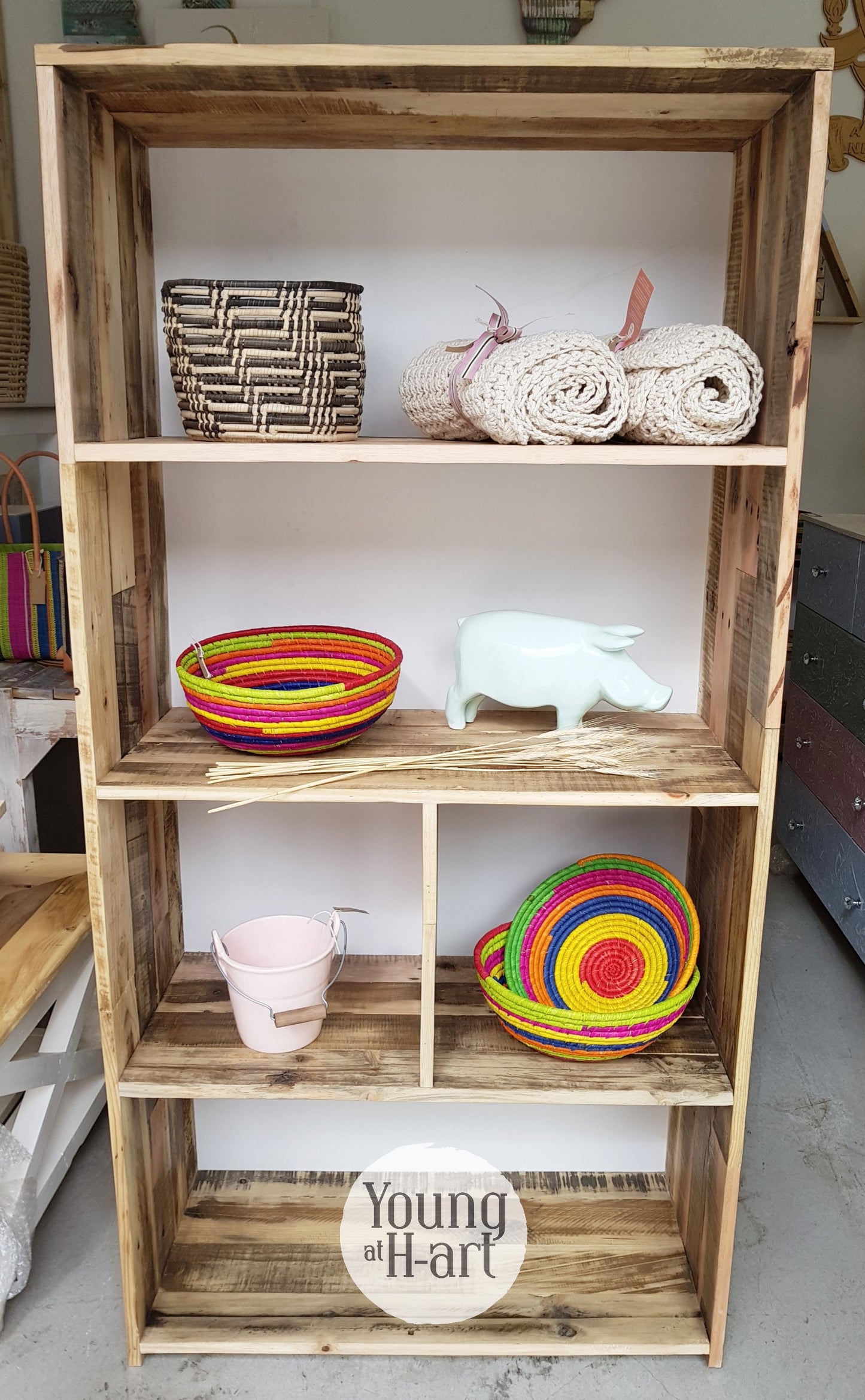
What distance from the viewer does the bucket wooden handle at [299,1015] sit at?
1.56 meters

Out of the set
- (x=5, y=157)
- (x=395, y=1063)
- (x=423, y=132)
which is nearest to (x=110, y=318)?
(x=423, y=132)

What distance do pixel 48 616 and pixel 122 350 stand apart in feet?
3.31

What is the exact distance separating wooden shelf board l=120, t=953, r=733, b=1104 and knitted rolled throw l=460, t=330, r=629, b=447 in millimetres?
893

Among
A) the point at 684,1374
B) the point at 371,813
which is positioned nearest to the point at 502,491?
the point at 371,813

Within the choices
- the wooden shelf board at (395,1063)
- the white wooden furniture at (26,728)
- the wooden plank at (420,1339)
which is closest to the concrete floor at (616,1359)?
the wooden plank at (420,1339)

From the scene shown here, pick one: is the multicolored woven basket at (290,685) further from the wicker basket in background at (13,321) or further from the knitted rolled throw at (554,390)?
the wicker basket in background at (13,321)

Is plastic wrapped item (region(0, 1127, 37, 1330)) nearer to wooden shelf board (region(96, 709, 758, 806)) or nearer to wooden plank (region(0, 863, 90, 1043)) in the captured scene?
wooden plank (region(0, 863, 90, 1043))

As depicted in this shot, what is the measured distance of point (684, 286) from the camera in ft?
5.19

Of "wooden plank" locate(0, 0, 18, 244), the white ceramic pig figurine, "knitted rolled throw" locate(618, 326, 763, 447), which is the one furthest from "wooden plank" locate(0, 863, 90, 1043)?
"wooden plank" locate(0, 0, 18, 244)

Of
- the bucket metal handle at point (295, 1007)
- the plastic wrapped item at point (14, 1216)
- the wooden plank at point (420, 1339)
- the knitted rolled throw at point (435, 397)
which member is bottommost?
the wooden plank at point (420, 1339)

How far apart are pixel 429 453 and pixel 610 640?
0.38m

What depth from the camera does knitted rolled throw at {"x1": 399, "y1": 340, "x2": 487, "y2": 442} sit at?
1399 millimetres

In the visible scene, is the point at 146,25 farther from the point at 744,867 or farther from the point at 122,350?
the point at 744,867

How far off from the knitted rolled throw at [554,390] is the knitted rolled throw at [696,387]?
0.04m
